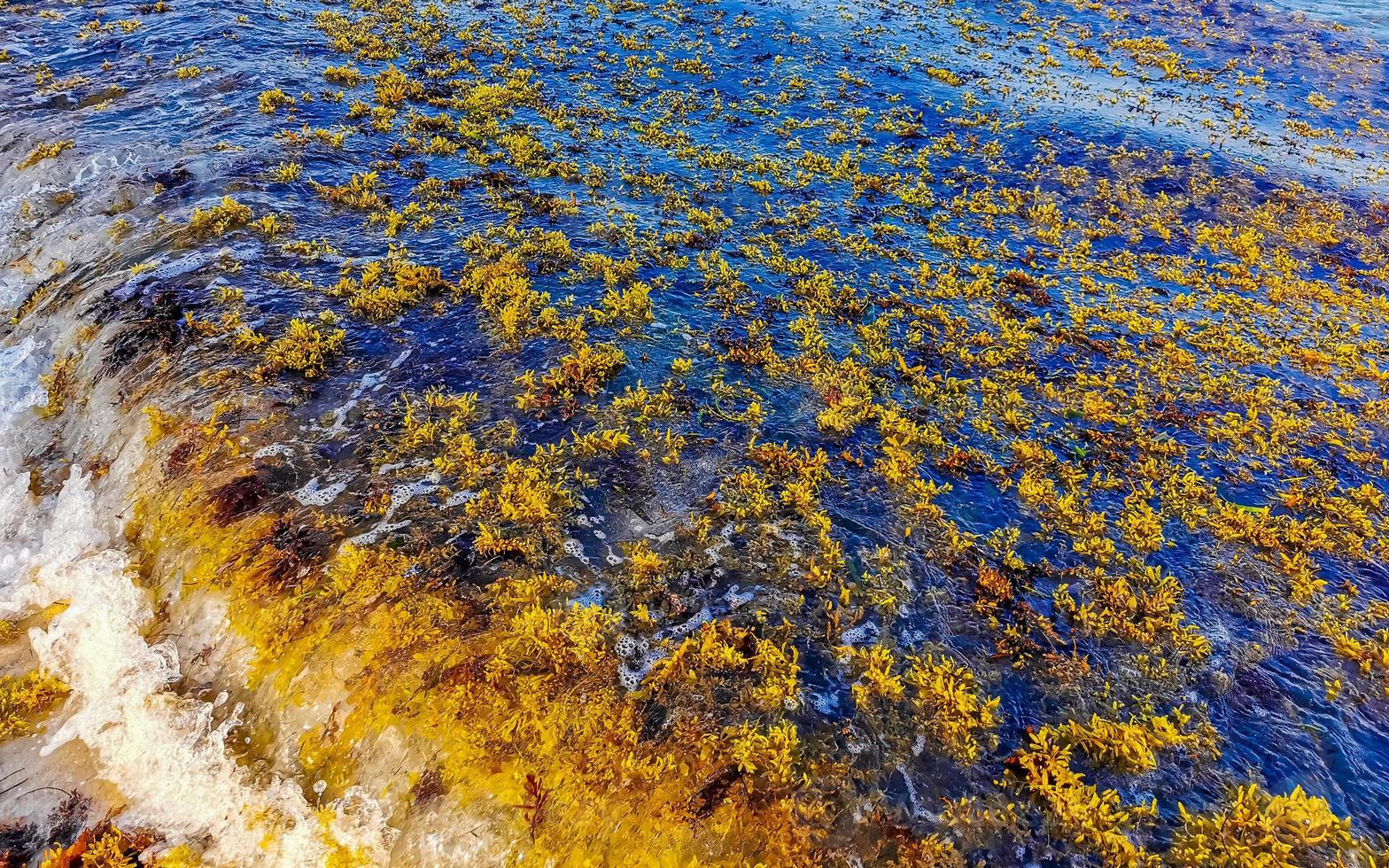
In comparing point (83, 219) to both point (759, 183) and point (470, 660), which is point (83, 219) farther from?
point (759, 183)

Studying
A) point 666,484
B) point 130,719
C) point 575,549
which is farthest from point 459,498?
point 130,719

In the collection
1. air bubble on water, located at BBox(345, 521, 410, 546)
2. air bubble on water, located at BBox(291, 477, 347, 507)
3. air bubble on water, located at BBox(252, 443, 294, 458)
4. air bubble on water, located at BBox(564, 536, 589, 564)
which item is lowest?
air bubble on water, located at BBox(564, 536, 589, 564)

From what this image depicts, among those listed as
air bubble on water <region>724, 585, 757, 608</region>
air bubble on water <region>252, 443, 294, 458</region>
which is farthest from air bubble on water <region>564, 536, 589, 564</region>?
air bubble on water <region>252, 443, 294, 458</region>

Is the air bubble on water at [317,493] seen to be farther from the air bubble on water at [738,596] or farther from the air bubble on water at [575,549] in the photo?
the air bubble on water at [738,596]

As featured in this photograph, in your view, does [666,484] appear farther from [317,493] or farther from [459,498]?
[317,493]

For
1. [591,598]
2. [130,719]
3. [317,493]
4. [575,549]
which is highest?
[317,493]

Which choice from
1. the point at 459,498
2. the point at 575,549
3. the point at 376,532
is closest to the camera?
the point at 376,532

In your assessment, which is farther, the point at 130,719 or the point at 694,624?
the point at 694,624

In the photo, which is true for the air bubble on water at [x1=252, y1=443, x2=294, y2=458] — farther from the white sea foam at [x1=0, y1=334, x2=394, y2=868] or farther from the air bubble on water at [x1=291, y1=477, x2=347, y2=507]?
the white sea foam at [x1=0, y1=334, x2=394, y2=868]

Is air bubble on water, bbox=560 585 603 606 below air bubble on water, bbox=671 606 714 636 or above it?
above

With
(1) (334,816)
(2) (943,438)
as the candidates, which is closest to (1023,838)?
(2) (943,438)
